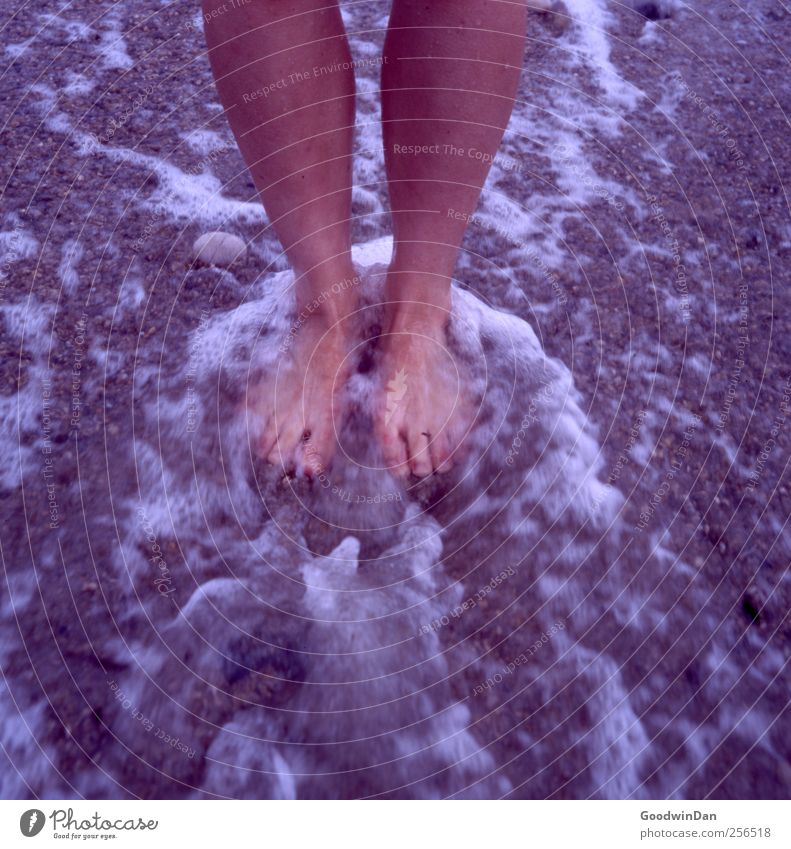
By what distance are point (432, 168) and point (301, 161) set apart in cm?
17

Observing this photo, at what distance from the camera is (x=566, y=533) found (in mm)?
955

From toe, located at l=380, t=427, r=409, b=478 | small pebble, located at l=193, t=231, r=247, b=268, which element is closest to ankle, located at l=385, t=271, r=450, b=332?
toe, located at l=380, t=427, r=409, b=478

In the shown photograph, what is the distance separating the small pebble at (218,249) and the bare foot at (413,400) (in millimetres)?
395

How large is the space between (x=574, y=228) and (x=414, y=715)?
3.10 ft

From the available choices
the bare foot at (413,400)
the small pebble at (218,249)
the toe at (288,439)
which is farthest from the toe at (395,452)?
the small pebble at (218,249)

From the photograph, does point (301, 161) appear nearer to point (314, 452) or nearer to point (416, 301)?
point (416, 301)

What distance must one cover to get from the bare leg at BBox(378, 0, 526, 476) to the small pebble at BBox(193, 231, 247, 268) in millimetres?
384

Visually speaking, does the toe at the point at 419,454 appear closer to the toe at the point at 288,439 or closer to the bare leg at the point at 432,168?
the bare leg at the point at 432,168

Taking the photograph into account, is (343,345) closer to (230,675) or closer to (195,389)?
(195,389)

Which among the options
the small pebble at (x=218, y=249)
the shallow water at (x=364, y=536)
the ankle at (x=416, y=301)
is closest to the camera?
the shallow water at (x=364, y=536)

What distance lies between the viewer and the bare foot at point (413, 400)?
971 mm

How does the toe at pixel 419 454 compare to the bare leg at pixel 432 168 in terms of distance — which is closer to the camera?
the bare leg at pixel 432 168

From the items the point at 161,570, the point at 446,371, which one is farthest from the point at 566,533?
the point at 161,570

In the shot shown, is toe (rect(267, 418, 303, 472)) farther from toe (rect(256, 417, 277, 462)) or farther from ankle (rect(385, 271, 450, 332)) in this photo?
ankle (rect(385, 271, 450, 332))
